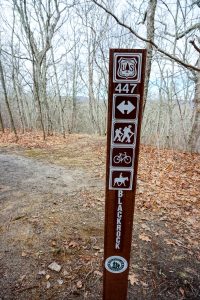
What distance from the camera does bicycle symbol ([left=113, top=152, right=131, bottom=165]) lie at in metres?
1.75

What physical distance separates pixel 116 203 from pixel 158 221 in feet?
8.68

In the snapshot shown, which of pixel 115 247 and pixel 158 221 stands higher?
pixel 115 247

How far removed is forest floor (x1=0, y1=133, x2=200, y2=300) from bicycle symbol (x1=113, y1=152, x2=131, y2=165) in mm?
1924

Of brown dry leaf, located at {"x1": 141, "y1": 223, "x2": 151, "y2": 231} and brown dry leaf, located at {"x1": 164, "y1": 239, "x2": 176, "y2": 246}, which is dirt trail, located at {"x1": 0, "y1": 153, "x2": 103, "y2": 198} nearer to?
brown dry leaf, located at {"x1": 141, "y1": 223, "x2": 151, "y2": 231}

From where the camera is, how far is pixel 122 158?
1.76 meters

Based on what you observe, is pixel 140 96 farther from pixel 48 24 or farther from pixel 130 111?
pixel 48 24

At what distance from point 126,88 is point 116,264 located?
5.09ft

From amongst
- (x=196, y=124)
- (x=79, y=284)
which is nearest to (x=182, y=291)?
(x=79, y=284)

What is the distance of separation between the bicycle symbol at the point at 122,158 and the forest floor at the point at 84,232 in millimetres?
1924

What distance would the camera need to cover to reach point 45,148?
942cm

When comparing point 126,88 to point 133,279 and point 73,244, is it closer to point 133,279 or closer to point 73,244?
point 133,279

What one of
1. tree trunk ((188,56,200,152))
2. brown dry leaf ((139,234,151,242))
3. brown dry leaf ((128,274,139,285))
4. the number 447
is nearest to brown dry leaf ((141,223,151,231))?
brown dry leaf ((139,234,151,242))

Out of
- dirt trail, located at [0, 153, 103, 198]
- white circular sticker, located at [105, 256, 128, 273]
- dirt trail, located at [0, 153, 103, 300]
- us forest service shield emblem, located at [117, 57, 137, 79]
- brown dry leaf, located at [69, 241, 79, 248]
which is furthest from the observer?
dirt trail, located at [0, 153, 103, 198]

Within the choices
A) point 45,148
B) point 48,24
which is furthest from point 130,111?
point 48,24
